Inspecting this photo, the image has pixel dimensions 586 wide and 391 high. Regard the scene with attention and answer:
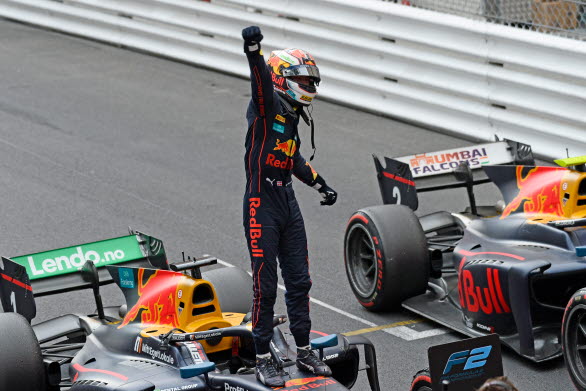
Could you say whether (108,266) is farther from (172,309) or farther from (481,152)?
(481,152)

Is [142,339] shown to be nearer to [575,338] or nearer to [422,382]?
[422,382]

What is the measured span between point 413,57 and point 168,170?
3.69 m

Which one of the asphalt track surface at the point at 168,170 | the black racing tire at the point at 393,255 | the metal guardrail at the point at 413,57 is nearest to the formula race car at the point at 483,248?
the black racing tire at the point at 393,255

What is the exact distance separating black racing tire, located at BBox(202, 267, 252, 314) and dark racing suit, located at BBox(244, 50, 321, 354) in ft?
4.70

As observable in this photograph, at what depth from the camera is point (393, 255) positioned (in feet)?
27.2

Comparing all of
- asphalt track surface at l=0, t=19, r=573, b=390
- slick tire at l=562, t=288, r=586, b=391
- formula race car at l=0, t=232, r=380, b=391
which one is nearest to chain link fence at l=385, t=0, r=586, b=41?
asphalt track surface at l=0, t=19, r=573, b=390

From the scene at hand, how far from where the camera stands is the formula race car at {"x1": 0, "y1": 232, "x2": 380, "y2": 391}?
6258 millimetres

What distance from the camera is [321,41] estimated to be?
1503 cm

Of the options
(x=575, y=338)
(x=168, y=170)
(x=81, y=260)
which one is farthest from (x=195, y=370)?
(x=168, y=170)

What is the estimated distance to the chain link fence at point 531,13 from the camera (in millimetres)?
12195

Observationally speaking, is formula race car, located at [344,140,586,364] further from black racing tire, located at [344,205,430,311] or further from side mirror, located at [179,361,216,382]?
side mirror, located at [179,361,216,382]

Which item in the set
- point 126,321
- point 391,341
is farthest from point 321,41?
point 126,321

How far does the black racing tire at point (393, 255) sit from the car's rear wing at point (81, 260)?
178 centimetres

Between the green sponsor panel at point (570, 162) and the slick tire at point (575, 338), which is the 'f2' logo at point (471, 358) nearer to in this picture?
the slick tire at point (575, 338)
